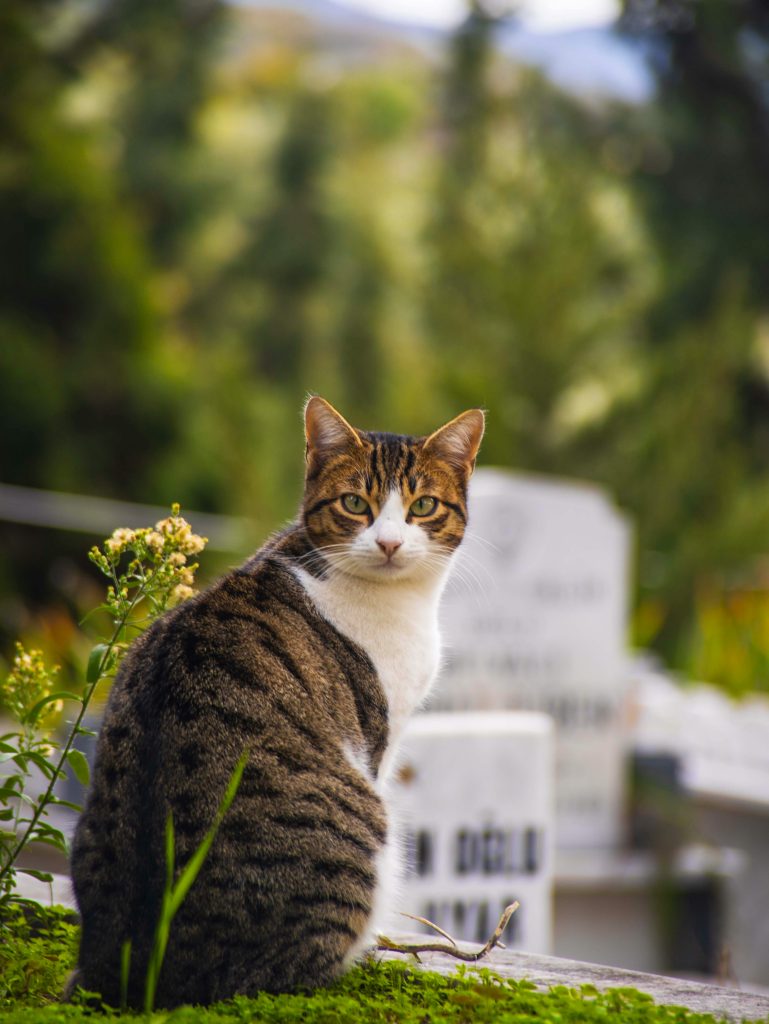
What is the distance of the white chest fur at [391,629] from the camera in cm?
253

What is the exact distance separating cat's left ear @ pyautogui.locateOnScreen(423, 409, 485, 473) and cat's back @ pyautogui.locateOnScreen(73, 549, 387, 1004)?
2.11ft

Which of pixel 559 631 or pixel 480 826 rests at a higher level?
pixel 559 631

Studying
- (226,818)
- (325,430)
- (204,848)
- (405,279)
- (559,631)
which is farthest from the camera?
(405,279)

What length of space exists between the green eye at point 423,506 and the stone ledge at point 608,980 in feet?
2.89

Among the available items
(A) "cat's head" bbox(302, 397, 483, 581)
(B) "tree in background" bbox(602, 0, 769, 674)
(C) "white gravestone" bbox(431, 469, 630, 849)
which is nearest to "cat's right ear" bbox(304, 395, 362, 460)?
(A) "cat's head" bbox(302, 397, 483, 581)

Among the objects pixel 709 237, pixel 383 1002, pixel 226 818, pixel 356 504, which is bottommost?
pixel 383 1002

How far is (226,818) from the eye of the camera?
2092 mm

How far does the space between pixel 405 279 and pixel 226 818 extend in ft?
45.5

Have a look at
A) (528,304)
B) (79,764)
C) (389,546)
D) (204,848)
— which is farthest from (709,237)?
(204,848)

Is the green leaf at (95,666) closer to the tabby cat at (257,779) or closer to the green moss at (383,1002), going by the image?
the tabby cat at (257,779)

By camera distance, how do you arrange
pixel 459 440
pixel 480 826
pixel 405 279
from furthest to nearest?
1. pixel 405 279
2. pixel 480 826
3. pixel 459 440

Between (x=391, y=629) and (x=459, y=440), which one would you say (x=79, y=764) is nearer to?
(x=391, y=629)

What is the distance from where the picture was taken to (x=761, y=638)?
7.80 meters

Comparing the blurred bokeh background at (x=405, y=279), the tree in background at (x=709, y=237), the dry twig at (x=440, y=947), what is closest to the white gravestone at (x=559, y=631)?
the blurred bokeh background at (x=405, y=279)
